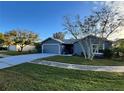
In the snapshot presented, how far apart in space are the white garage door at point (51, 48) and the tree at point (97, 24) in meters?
3.19

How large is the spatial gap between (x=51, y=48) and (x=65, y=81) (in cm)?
806

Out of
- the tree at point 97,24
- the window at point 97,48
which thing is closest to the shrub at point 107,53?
the window at point 97,48

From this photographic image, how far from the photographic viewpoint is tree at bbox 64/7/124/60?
27.0 ft

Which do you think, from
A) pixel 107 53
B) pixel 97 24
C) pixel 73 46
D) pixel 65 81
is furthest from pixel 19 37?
pixel 107 53

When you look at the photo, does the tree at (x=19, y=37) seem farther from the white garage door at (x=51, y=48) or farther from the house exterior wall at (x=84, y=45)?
the house exterior wall at (x=84, y=45)

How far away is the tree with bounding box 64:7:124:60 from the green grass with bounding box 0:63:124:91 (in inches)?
102

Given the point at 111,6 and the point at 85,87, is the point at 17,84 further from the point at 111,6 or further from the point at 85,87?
the point at 111,6

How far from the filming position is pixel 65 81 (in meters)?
6.58

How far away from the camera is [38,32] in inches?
312

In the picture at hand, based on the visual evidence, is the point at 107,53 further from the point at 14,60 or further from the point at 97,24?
the point at 14,60

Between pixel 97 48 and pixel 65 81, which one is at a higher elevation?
pixel 97 48

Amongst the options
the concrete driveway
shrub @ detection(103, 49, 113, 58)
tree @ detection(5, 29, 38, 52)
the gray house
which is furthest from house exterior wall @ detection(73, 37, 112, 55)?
the concrete driveway

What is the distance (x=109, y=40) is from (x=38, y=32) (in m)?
4.30

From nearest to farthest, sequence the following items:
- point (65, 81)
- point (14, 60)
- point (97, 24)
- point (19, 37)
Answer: point (65, 81), point (97, 24), point (19, 37), point (14, 60)
